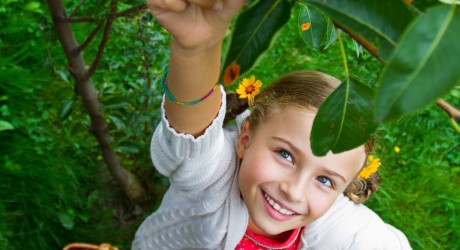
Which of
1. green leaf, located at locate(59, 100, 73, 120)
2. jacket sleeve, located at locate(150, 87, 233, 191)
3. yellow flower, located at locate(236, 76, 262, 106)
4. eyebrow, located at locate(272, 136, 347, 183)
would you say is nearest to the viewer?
jacket sleeve, located at locate(150, 87, 233, 191)

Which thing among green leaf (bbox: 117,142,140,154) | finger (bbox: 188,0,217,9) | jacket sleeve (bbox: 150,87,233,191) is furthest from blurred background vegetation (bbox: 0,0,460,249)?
finger (bbox: 188,0,217,9)

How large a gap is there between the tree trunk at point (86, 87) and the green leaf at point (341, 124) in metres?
0.89

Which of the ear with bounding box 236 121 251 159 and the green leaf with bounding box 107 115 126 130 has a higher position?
the ear with bounding box 236 121 251 159

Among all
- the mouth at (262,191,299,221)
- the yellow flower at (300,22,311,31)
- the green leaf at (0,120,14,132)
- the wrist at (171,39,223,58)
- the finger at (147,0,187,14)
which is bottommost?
the mouth at (262,191,299,221)

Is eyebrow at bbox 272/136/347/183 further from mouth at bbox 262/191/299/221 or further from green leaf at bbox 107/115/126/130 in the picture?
green leaf at bbox 107/115/126/130

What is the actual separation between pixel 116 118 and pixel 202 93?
2.79 ft

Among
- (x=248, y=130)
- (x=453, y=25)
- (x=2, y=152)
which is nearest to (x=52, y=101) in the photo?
(x=2, y=152)

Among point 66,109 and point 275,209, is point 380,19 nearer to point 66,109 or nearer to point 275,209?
point 275,209

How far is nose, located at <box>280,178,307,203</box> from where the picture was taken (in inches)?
41.3

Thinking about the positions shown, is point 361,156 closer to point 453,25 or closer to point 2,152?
point 453,25

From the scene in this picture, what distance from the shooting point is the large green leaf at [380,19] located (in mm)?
396

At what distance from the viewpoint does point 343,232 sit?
4.31ft

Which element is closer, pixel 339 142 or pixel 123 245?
pixel 339 142

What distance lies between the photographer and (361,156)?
1.12m
